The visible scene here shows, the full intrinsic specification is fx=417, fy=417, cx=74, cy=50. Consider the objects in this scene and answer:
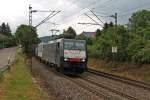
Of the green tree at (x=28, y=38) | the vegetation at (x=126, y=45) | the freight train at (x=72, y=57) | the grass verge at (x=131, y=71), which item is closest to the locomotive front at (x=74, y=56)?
the freight train at (x=72, y=57)

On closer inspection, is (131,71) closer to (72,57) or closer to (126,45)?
(72,57)

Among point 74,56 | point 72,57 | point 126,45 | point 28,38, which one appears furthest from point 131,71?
point 28,38

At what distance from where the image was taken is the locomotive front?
35781 mm

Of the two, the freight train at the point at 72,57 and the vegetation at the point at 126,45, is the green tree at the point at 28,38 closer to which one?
the vegetation at the point at 126,45

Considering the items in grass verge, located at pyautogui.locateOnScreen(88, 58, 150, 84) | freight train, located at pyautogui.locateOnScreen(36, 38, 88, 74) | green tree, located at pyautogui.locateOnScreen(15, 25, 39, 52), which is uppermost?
green tree, located at pyautogui.locateOnScreen(15, 25, 39, 52)

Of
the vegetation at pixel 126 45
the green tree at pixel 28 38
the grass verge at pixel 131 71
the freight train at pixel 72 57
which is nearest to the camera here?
the grass verge at pixel 131 71

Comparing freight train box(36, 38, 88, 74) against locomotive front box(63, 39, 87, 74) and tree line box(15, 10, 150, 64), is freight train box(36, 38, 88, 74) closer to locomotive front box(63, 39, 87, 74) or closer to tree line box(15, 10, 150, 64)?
locomotive front box(63, 39, 87, 74)

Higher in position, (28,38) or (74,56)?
(28,38)

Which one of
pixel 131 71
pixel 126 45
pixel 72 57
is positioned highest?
pixel 126 45

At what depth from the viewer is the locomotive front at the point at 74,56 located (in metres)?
35.8

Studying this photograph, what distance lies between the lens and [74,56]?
36.0 m

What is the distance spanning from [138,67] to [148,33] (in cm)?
453

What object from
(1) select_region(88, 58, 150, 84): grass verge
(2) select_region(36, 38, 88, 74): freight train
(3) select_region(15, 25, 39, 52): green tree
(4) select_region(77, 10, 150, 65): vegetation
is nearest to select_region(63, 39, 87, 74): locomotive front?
(2) select_region(36, 38, 88, 74): freight train

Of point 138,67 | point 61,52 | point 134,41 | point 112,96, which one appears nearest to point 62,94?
point 112,96
